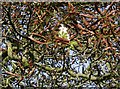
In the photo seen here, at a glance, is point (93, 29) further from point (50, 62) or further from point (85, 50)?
point (50, 62)

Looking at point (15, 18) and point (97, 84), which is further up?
point (15, 18)

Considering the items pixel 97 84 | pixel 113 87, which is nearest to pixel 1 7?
pixel 97 84

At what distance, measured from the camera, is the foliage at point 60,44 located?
9.70 feet

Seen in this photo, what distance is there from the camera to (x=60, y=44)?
3078mm

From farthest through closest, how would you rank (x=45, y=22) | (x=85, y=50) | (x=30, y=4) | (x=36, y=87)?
(x=36, y=87)
(x=85, y=50)
(x=45, y=22)
(x=30, y=4)

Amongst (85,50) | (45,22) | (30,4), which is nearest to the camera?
(30,4)

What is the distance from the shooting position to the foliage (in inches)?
116

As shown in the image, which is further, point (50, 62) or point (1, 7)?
point (50, 62)

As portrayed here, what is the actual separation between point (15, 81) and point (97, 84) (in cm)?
94

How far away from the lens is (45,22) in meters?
3.21

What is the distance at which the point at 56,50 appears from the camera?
128 inches

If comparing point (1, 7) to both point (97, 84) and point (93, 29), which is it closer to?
point (93, 29)

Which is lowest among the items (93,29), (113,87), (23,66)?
(113,87)

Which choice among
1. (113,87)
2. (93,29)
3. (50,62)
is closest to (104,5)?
(93,29)
